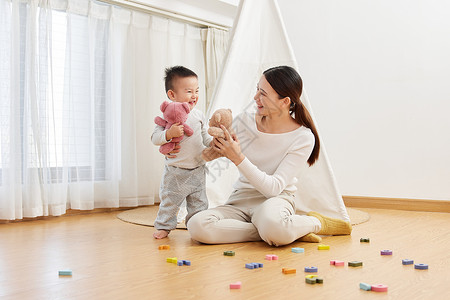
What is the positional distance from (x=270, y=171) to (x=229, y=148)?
11.2 inches

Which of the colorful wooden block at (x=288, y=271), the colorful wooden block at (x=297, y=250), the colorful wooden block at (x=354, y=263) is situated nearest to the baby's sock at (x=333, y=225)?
the colorful wooden block at (x=297, y=250)

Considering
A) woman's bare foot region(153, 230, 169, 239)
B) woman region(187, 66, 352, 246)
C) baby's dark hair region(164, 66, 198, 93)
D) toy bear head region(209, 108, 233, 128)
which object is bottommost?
woman's bare foot region(153, 230, 169, 239)

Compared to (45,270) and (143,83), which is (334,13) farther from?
(45,270)

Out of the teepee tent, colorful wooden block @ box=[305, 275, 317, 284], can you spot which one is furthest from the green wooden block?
the teepee tent

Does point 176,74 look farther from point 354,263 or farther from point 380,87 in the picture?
point 380,87

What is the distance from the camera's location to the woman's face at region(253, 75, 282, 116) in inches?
90.6

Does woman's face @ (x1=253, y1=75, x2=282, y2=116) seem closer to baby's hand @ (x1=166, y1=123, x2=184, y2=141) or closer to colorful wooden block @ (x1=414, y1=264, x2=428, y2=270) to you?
baby's hand @ (x1=166, y1=123, x2=184, y2=141)

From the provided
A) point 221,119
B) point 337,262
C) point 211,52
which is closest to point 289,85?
point 221,119

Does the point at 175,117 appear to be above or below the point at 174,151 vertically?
above

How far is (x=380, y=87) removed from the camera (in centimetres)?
376

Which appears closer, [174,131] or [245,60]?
[174,131]

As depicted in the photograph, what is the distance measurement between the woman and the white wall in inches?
54.1

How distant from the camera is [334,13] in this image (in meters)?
4.01

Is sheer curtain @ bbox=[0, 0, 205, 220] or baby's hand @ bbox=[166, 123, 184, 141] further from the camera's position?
sheer curtain @ bbox=[0, 0, 205, 220]
